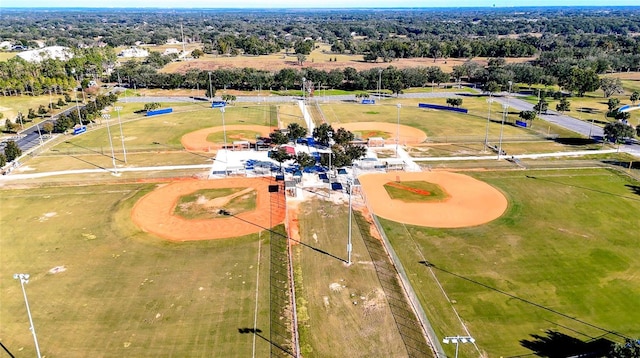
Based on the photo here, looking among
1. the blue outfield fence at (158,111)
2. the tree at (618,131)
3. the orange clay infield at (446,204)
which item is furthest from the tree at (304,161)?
the tree at (618,131)

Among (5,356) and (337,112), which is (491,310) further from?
(337,112)

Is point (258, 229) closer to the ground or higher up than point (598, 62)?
closer to the ground

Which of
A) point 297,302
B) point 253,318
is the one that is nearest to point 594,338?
point 297,302

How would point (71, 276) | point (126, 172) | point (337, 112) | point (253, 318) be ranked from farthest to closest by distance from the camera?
1. point (337, 112)
2. point (126, 172)
3. point (71, 276)
4. point (253, 318)

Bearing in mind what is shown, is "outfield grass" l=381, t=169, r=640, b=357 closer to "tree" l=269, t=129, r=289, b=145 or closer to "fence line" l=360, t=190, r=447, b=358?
"fence line" l=360, t=190, r=447, b=358

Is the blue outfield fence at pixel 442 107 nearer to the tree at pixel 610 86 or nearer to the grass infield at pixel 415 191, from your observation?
the tree at pixel 610 86

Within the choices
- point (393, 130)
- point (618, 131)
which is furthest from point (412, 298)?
point (618, 131)

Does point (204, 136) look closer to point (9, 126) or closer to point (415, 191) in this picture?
point (9, 126)
